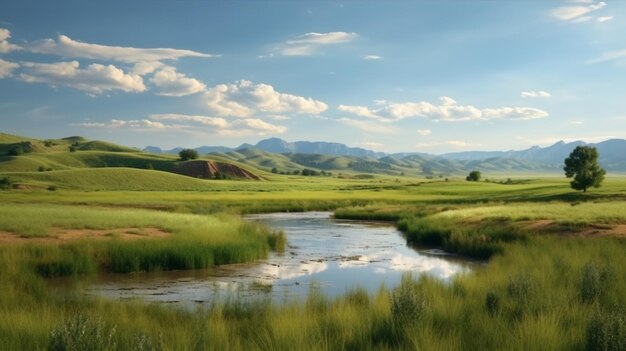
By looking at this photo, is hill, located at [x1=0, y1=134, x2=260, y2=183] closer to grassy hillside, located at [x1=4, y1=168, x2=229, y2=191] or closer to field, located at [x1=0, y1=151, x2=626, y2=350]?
grassy hillside, located at [x1=4, y1=168, x2=229, y2=191]

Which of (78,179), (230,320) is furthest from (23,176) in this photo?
(230,320)

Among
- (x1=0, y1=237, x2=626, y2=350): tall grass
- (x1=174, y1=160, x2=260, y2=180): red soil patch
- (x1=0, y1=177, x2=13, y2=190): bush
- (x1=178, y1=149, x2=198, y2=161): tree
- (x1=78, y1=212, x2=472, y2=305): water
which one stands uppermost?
(x1=178, y1=149, x2=198, y2=161): tree

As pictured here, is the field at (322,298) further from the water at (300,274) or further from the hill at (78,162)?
the hill at (78,162)

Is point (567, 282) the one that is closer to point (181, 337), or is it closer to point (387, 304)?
point (387, 304)

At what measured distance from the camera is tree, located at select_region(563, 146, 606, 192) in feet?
225

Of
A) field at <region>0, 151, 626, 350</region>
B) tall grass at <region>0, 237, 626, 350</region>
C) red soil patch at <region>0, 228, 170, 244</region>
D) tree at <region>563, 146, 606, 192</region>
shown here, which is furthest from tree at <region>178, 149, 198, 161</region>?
tall grass at <region>0, 237, 626, 350</region>

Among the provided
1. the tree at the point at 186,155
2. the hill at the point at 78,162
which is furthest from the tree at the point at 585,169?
the tree at the point at 186,155

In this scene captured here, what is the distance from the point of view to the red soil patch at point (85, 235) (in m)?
23.2

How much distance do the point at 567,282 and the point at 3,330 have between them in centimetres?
1340

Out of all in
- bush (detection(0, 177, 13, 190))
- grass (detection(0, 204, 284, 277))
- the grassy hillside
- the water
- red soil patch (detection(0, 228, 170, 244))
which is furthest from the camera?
the grassy hillside

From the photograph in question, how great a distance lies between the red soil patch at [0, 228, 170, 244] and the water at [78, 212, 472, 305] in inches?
195

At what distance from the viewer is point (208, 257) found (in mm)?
23547

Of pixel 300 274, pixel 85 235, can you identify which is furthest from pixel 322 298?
pixel 85 235

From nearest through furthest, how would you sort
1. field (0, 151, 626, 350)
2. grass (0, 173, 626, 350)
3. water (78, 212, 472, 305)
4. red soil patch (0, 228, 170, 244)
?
grass (0, 173, 626, 350)
field (0, 151, 626, 350)
water (78, 212, 472, 305)
red soil patch (0, 228, 170, 244)
